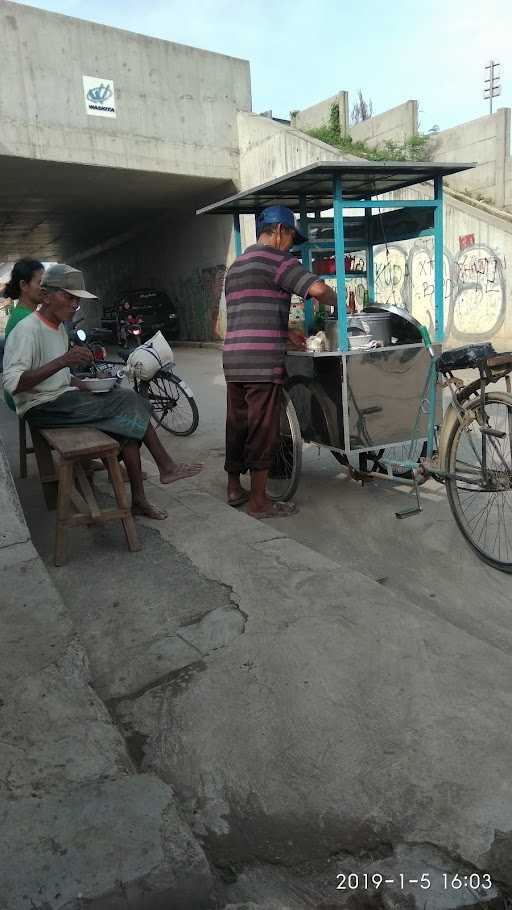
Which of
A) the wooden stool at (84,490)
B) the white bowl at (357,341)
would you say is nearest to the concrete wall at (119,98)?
the white bowl at (357,341)

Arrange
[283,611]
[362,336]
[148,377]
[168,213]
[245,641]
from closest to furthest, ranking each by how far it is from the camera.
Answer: [245,641] → [283,611] → [362,336] → [148,377] → [168,213]

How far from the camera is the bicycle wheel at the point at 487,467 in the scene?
3.39 metres

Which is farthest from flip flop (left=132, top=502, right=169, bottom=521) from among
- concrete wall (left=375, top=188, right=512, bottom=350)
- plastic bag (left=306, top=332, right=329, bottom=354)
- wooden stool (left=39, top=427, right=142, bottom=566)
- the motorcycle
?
concrete wall (left=375, top=188, right=512, bottom=350)

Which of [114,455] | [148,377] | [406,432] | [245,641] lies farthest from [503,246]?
[245,641]

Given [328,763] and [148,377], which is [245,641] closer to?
[328,763]

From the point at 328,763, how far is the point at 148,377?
550 cm

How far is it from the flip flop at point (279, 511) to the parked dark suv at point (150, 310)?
50.7 feet

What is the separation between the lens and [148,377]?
705cm

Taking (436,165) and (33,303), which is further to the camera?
(33,303)

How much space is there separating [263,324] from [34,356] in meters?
1.43

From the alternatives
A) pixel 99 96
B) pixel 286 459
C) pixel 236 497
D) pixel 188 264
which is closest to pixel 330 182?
Result: pixel 286 459

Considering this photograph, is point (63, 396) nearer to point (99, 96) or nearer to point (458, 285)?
point (458, 285)

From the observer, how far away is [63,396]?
4195 mm

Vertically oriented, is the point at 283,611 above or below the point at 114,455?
below
